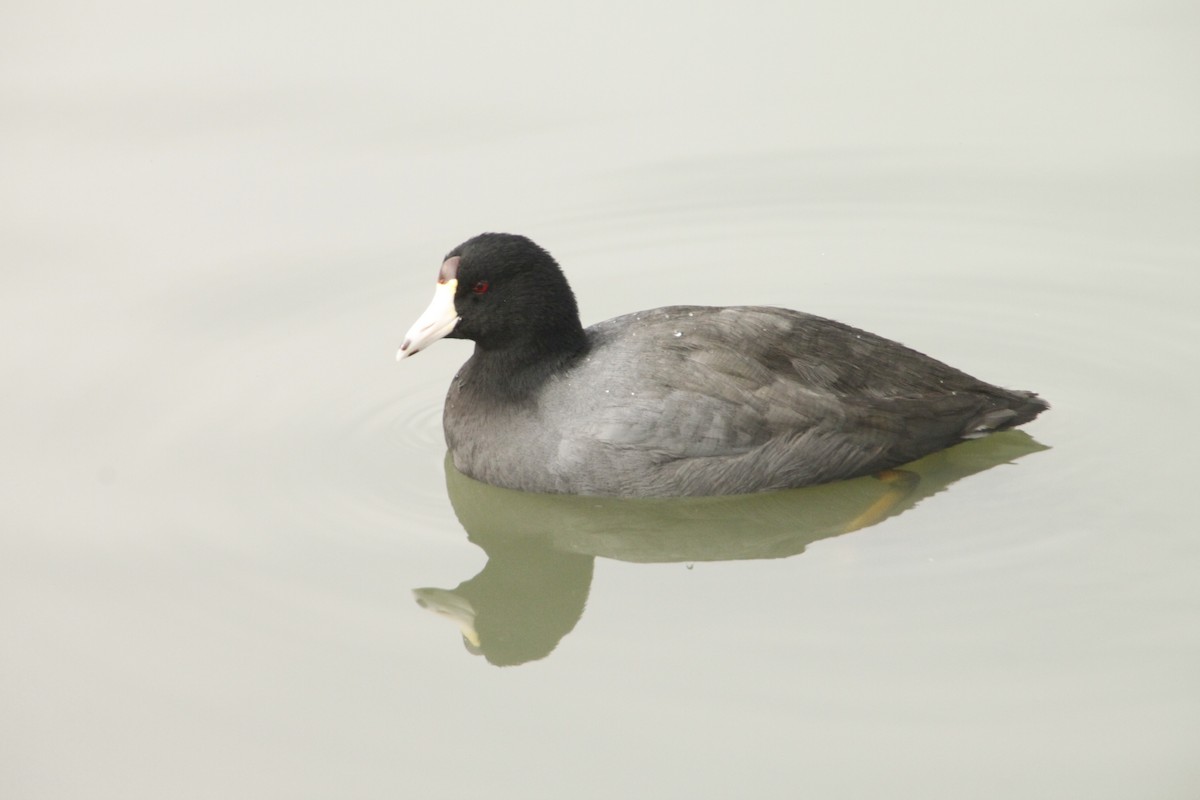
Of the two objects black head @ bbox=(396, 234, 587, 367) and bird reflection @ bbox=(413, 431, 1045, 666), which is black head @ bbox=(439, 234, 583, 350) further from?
bird reflection @ bbox=(413, 431, 1045, 666)

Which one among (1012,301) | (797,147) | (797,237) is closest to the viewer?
(1012,301)

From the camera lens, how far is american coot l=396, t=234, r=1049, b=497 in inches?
271

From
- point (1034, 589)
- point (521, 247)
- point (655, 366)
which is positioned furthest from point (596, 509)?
point (1034, 589)

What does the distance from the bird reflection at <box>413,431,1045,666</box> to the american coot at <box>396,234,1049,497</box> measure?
0.31 ft

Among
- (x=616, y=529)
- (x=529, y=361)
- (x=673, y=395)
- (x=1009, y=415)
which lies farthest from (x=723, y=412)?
(x=1009, y=415)

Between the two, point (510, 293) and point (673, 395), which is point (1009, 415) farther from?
point (510, 293)

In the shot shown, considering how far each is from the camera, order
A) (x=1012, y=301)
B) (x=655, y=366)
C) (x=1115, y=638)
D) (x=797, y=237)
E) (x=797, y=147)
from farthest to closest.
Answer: (x=797, y=147) → (x=797, y=237) → (x=1012, y=301) → (x=655, y=366) → (x=1115, y=638)

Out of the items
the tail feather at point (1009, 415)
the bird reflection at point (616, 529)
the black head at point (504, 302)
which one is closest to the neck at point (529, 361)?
the black head at point (504, 302)

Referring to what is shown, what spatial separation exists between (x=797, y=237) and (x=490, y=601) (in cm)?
342

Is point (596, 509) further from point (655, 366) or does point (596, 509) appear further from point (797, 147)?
point (797, 147)

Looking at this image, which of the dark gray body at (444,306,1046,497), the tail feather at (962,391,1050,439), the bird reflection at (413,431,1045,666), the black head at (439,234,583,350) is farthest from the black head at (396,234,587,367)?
the tail feather at (962,391,1050,439)

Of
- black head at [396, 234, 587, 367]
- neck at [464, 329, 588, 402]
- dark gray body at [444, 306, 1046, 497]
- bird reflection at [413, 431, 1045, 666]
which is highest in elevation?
black head at [396, 234, 587, 367]

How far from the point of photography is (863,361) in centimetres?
712

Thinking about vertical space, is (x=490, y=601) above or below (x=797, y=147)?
below
